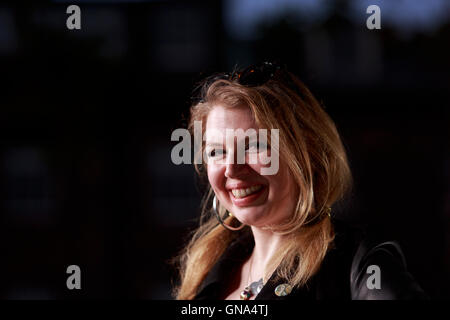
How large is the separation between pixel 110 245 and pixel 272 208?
7.68 feet

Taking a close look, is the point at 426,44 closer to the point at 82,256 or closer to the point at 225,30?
the point at 225,30

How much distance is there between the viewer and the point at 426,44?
259 centimetres

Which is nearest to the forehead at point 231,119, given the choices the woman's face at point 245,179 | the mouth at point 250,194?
the woman's face at point 245,179

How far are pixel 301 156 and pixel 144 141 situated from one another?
2.48m

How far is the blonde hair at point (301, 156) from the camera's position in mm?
956

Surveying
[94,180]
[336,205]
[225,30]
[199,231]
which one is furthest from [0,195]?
[336,205]

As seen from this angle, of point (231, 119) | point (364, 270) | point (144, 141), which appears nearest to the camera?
point (364, 270)

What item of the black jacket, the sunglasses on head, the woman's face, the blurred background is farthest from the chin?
the blurred background

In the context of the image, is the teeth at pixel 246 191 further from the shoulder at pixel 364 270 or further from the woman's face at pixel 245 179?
the shoulder at pixel 364 270

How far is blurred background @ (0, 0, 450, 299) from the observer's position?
9.60 feet

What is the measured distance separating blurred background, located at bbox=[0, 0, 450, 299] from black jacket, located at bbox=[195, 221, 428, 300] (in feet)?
6.16

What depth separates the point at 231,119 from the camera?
967mm

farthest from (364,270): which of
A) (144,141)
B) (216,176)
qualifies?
(144,141)

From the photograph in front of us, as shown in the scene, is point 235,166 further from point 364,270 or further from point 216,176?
point 364,270
